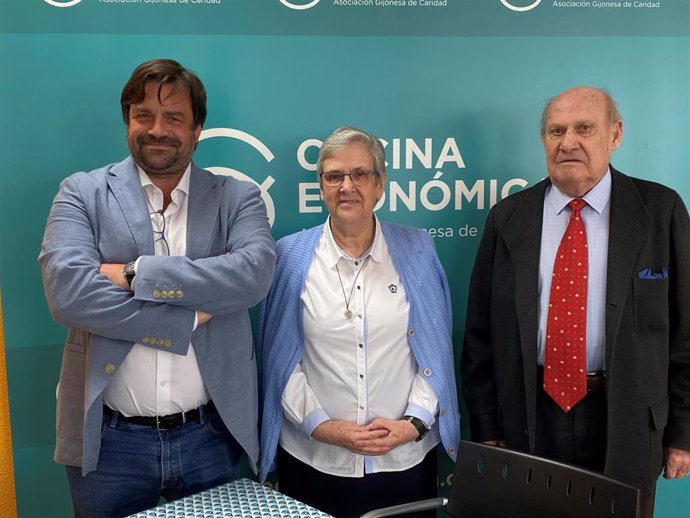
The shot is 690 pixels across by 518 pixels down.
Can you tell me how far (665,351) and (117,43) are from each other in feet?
7.35

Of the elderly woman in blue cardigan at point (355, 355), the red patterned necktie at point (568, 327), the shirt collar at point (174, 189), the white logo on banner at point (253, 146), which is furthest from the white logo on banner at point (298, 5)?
the red patterned necktie at point (568, 327)

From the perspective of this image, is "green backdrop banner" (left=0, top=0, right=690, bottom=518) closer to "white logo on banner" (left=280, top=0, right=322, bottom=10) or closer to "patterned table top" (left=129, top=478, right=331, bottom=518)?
"white logo on banner" (left=280, top=0, right=322, bottom=10)

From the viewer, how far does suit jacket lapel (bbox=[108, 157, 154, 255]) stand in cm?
216

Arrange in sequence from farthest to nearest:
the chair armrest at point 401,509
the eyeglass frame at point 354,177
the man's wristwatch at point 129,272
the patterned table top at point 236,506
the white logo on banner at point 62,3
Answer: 1. the white logo on banner at point 62,3
2. the eyeglass frame at point 354,177
3. the man's wristwatch at point 129,272
4. the chair armrest at point 401,509
5. the patterned table top at point 236,506

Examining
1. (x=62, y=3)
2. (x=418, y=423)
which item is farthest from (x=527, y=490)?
(x=62, y=3)

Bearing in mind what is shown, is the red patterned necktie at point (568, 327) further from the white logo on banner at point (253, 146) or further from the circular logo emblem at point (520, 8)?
the white logo on banner at point (253, 146)

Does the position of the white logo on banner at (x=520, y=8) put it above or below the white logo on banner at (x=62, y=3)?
above

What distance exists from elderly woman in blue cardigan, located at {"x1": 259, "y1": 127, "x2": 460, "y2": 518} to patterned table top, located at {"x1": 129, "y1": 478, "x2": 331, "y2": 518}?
0.47m

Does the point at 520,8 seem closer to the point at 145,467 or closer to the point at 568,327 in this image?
the point at 568,327

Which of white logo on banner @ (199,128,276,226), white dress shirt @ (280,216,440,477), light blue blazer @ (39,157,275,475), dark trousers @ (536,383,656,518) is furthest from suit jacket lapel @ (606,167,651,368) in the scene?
white logo on banner @ (199,128,276,226)

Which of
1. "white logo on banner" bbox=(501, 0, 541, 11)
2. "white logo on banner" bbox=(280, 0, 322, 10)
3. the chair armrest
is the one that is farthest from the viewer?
"white logo on banner" bbox=(501, 0, 541, 11)

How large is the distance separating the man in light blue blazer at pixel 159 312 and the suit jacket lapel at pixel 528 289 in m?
0.88

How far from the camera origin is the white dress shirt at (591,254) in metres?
2.36

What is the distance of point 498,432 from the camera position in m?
2.63
